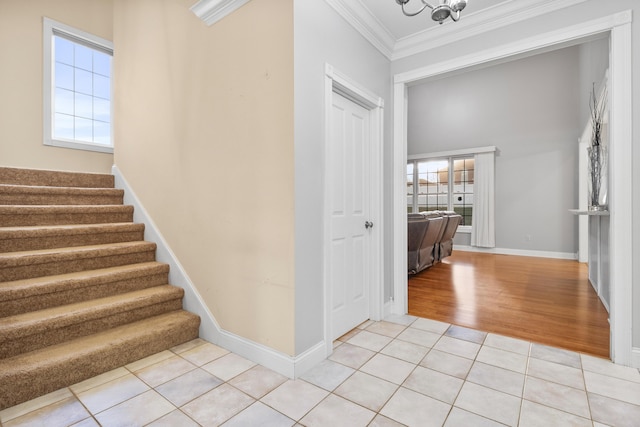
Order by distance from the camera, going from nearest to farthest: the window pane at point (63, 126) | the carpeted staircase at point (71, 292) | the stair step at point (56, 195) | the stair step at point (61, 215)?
the carpeted staircase at point (71, 292) < the stair step at point (61, 215) < the stair step at point (56, 195) < the window pane at point (63, 126)

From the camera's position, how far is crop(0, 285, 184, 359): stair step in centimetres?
186

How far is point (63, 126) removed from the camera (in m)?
4.32

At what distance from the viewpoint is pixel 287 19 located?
1959 mm

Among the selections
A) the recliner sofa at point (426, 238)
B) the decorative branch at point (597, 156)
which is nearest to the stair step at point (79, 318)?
the recliner sofa at point (426, 238)

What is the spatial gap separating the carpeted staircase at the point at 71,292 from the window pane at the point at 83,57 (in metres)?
2.15

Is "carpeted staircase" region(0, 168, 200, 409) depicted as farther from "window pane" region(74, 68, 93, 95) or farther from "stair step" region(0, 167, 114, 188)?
"window pane" region(74, 68, 93, 95)

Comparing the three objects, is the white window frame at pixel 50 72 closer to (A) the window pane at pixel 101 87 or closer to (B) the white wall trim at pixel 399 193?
(A) the window pane at pixel 101 87

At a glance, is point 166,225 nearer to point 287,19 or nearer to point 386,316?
point 287,19

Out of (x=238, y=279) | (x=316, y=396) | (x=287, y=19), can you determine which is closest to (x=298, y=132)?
(x=287, y=19)

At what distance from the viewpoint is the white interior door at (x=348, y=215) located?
2484mm

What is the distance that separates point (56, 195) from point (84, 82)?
2395mm

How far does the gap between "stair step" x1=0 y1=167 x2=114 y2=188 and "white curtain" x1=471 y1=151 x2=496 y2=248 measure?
703cm

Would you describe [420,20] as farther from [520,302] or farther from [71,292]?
[71,292]

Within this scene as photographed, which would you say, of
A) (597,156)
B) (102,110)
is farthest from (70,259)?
(597,156)
